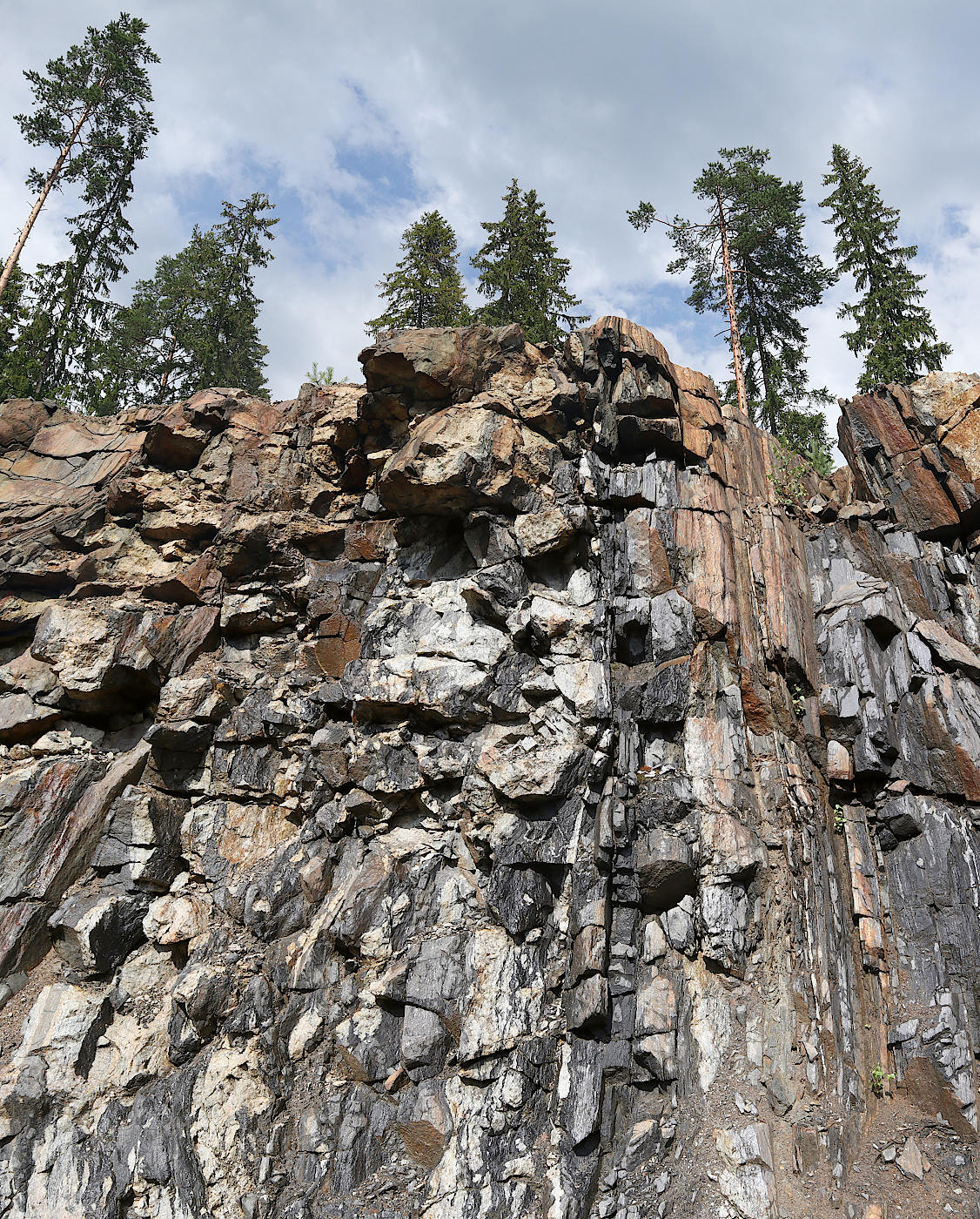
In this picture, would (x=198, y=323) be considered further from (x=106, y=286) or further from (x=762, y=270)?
(x=762, y=270)

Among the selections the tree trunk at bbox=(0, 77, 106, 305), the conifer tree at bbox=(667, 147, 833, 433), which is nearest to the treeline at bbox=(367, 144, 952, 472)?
the conifer tree at bbox=(667, 147, 833, 433)

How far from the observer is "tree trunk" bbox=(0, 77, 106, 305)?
2064cm

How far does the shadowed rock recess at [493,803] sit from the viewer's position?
32.4 ft

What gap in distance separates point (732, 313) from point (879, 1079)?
22.1 m

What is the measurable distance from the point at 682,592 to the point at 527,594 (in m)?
3.46

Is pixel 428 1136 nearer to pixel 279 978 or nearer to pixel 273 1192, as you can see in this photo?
pixel 273 1192

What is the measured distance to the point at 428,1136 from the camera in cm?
961

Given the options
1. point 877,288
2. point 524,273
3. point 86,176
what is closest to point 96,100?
point 86,176

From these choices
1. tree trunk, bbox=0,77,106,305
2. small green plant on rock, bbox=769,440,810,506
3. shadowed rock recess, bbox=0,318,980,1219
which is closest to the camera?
shadowed rock recess, bbox=0,318,980,1219

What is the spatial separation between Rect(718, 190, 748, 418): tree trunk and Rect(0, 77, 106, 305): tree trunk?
867 inches

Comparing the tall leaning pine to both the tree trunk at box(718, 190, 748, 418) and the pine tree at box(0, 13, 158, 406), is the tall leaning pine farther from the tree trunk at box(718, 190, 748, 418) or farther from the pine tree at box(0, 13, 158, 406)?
the tree trunk at box(718, 190, 748, 418)

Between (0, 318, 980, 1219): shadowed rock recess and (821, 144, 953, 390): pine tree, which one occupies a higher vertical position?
(821, 144, 953, 390): pine tree

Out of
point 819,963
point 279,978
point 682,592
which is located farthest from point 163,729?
point 819,963

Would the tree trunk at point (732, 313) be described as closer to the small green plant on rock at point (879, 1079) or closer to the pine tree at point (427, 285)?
the pine tree at point (427, 285)
